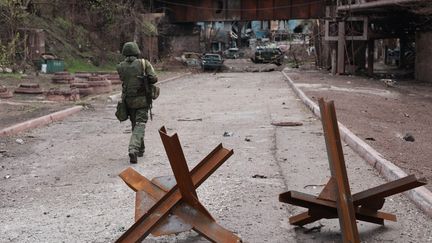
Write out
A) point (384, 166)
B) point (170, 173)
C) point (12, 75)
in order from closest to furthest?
point (384, 166) < point (170, 173) < point (12, 75)

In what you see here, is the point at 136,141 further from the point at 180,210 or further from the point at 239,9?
the point at 239,9

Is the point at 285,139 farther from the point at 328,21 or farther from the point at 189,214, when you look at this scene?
the point at 328,21

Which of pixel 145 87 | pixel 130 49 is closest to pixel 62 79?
pixel 130 49

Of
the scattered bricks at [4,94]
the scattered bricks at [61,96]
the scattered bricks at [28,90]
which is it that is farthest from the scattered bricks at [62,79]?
the scattered bricks at [4,94]

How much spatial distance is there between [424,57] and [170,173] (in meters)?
24.5

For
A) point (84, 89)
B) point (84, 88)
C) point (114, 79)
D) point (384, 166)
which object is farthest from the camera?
point (114, 79)

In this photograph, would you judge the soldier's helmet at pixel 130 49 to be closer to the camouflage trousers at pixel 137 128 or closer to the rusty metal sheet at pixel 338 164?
the camouflage trousers at pixel 137 128

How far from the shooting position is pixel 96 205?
6.27 meters

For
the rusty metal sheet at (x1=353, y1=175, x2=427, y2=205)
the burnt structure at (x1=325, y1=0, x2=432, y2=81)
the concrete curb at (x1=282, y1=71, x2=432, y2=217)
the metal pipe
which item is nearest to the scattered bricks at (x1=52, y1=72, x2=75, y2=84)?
the metal pipe

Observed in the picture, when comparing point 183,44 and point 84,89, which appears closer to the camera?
point 84,89

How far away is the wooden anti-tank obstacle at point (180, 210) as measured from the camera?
4316 mm

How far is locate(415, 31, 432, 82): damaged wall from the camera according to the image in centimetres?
2873

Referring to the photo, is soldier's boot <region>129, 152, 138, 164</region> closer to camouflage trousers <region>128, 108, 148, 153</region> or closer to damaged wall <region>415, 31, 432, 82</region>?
camouflage trousers <region>128, 108, 148, 153</region>

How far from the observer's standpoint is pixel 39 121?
508 inches
